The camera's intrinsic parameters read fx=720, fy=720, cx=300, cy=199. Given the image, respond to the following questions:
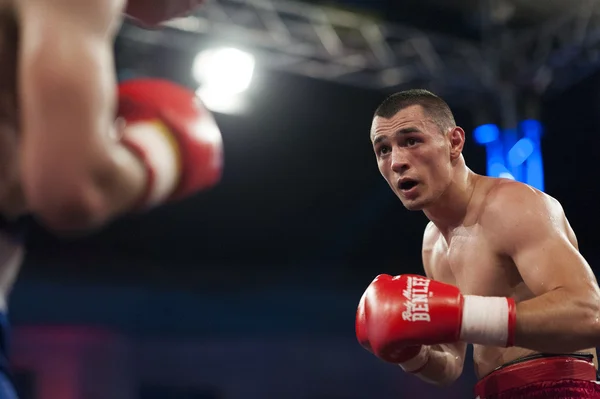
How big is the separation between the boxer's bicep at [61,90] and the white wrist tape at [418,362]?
119 centimetres

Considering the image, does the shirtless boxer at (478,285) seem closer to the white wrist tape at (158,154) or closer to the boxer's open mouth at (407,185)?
the boxer's open mouth at (407,185)

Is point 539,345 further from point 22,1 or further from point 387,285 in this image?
point 22,1

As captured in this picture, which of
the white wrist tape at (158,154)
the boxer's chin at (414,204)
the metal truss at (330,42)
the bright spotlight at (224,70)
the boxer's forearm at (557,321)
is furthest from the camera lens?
the bright spotlight at (224,70)

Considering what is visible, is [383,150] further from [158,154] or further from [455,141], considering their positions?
[158,154]

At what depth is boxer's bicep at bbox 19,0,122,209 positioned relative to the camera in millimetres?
865

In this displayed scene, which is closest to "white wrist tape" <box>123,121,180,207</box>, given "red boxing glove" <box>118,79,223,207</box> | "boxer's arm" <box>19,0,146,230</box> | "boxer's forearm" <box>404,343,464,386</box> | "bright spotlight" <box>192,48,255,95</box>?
"red boxing glove" <box>118,79,223,207</box>

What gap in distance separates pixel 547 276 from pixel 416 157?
0.48 m

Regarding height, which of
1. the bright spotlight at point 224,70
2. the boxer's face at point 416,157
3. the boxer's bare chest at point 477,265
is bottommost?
the boxer's bare chest at point 477,265

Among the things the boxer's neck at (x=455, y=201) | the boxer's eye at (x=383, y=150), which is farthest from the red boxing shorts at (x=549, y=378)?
the boxer's eye at (x=383, y=150)

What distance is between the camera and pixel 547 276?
1.59 m

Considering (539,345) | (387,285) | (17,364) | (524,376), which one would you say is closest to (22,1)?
(387,285)

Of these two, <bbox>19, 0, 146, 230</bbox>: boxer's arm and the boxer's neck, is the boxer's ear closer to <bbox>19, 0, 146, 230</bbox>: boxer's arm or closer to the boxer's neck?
the boxer's neck

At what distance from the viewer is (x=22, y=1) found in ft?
3.11

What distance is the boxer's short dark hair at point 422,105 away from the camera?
1.95 m
